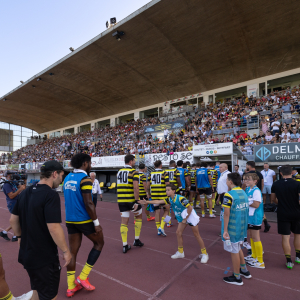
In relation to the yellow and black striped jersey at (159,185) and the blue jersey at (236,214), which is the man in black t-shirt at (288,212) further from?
the yellow and black striped jersey at (159,185)

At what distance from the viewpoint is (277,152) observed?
35.1ft

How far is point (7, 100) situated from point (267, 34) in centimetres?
3629

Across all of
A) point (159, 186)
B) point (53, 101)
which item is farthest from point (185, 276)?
point (53, 101)

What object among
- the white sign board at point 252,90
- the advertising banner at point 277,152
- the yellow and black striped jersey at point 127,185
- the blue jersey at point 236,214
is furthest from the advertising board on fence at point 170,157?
the white sign board at point 252,90

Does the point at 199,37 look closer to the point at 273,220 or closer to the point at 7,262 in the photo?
the point at 273,220

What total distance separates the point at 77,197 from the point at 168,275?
6.95 feet

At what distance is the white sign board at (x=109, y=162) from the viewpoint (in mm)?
16547

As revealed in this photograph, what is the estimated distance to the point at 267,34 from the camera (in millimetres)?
16125

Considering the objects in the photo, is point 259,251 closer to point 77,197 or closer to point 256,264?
point 256,264

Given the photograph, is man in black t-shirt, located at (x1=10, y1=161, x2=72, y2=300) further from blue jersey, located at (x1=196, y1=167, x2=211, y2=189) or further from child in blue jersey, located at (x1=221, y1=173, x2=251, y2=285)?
blue jersey, located at (x1=196, y1=167, x2=211, y2=189)

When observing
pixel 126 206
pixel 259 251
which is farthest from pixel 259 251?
pixel 126 206

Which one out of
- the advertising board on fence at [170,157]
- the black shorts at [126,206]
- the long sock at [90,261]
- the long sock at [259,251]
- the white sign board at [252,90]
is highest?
the white sign board at [252,90]

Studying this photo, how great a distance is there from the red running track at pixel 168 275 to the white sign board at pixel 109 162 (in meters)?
11.3

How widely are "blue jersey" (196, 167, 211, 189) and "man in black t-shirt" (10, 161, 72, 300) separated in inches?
253
